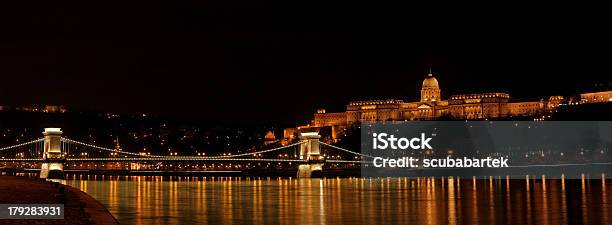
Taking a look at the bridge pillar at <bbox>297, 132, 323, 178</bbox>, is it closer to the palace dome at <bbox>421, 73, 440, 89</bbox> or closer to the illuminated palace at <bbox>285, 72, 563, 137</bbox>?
the illuminated palace at <bbox>285, 72, 563, 137</bbox>

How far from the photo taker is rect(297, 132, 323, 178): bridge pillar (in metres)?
71.6

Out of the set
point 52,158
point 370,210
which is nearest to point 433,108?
point 52,158

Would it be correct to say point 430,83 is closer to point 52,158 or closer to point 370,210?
point 52,158

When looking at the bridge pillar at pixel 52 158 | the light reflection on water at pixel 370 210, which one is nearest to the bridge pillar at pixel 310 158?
the bridge pillar at pixel 52 158

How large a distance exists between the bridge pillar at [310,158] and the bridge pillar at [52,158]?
16.1 m

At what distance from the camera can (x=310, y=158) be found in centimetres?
7331

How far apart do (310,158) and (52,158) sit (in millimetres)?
17988

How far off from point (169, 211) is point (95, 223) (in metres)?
7.77

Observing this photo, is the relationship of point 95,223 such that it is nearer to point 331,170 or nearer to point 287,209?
point 287,209

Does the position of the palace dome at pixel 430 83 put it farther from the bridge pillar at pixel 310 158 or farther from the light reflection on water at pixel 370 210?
Result: the light reflection on water at pixel 370 210

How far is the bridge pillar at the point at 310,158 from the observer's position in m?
71.6

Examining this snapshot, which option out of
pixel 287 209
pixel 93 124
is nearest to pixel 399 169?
pixel 93 124

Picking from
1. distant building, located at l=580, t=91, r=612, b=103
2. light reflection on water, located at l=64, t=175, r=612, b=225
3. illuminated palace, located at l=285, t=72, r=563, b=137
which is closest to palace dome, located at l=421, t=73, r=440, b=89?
illuminated palace, located at l=285, t=72, r=563, b=137

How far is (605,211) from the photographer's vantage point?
80.6ft
